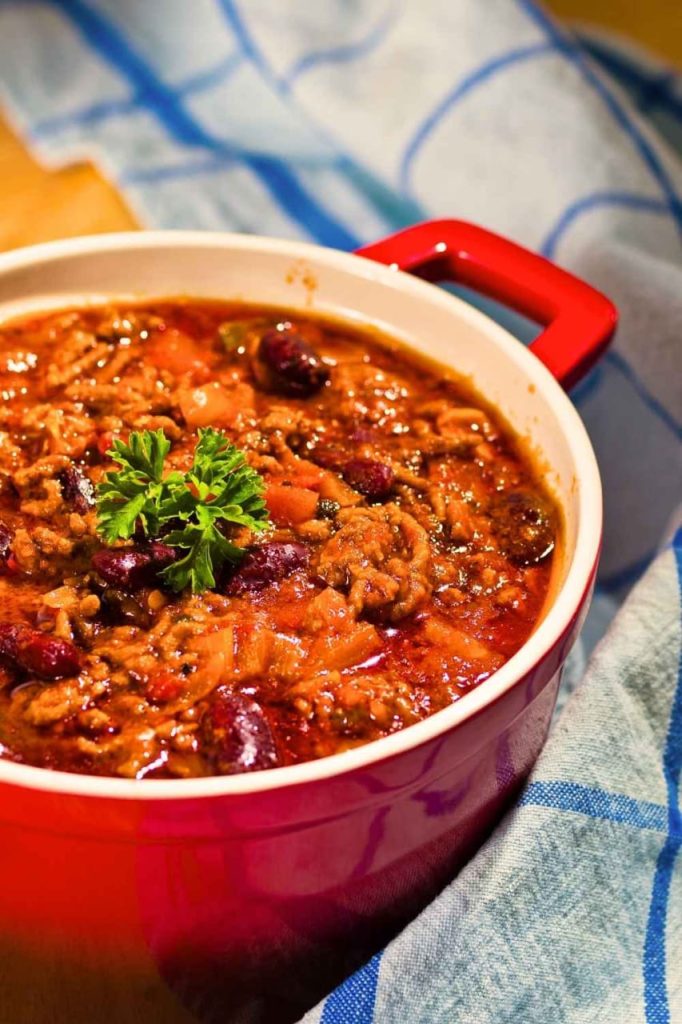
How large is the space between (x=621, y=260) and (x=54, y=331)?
1737 mm

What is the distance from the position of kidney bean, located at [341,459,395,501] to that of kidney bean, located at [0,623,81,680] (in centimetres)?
71

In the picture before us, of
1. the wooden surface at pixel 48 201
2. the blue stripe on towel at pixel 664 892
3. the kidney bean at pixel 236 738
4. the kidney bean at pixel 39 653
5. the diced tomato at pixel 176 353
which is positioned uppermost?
the kidney bean at pixel 236 738

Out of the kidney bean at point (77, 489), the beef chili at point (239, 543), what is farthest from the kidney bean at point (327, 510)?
the kidney bean at point (77, 489)

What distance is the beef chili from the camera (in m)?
2.02

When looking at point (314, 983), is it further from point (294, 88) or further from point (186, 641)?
point (294, 88)

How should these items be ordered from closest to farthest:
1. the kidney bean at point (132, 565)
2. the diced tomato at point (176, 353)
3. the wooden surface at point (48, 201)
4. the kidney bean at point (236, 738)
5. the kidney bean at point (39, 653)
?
the kidney bean at point (236, 738)
the kidney bean at point (39, 653)
the kidney bean at point (132, 565)
the diced tomato at point (176, 353)
the wooden surface at point (48, 201)

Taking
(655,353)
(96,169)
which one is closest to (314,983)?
(655,353)

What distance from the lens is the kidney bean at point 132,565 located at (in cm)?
218

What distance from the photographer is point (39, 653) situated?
2.01 m

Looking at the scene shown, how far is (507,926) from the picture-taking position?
86.8 inches

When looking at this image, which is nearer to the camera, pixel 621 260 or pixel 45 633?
pixel 45 633

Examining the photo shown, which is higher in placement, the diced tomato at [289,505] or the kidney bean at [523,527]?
the kidney bean at [523,527]

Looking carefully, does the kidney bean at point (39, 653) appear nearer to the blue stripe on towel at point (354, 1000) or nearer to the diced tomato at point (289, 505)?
the diced tomato at point (289, 505)

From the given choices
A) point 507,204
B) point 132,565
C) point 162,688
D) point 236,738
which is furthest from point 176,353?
point 507,204
